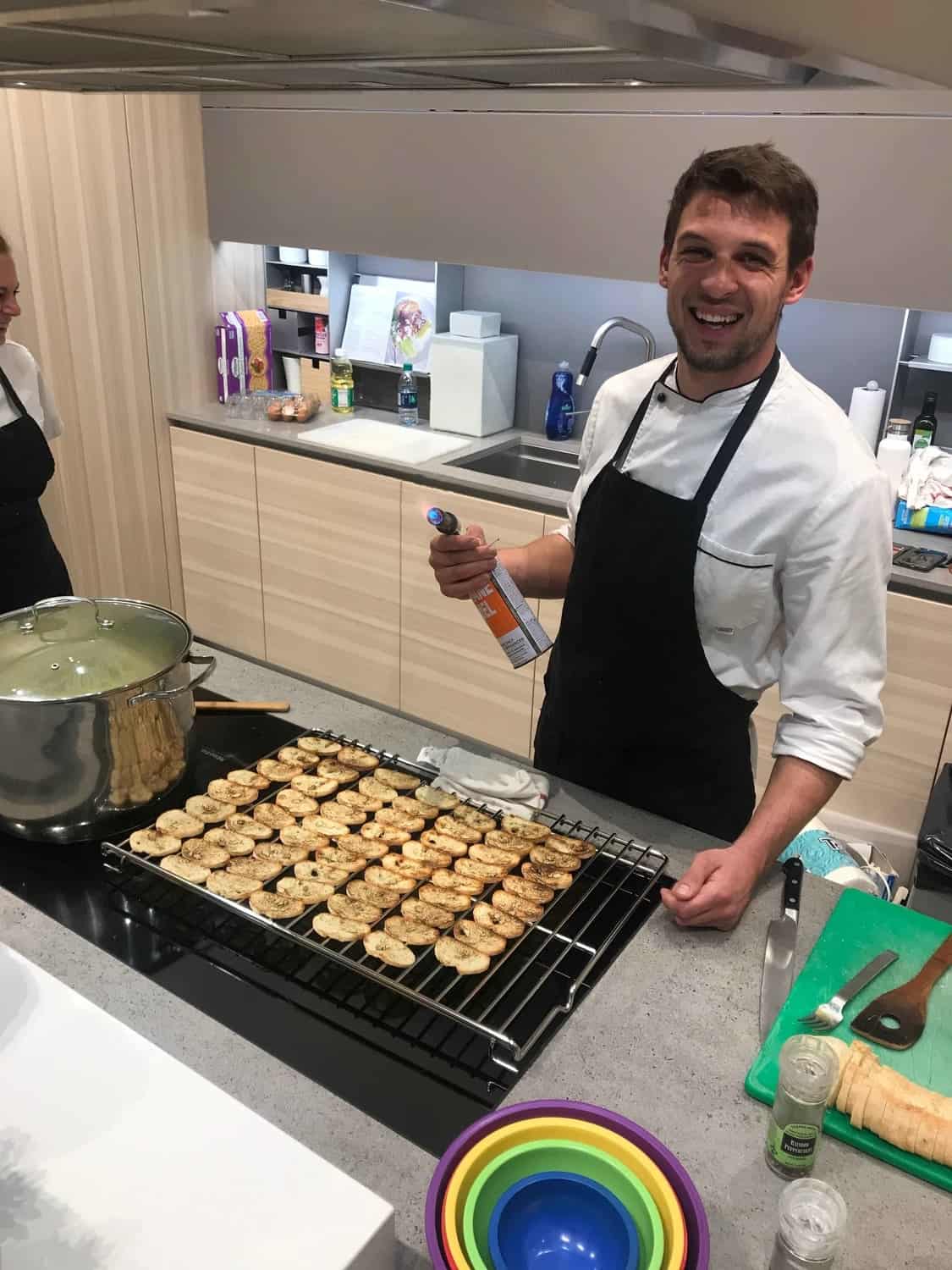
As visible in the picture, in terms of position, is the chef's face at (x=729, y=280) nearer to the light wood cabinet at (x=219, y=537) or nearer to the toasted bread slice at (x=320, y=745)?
the toasted bread slice at (x=320, y=745)

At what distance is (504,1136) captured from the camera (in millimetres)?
807

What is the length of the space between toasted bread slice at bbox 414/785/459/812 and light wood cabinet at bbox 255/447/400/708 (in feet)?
5.80

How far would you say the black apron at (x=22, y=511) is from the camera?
240 cm

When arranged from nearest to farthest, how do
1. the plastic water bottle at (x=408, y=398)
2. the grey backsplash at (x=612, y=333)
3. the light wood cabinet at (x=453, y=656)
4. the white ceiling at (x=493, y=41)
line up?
the white ceiling at (x=493, y=41) → the grey backsplash at (x=612, y=333) → the light wood cabinet at (x=453, y=656) → the plastic water bottle at (x=408, y=398)

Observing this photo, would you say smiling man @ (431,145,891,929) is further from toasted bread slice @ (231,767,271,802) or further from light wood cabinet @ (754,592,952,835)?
light wood cabinet @ (754,592,952,835)

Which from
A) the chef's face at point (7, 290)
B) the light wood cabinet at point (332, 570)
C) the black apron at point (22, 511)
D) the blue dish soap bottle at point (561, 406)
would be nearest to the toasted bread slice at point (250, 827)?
the black apron at point (22, 511)

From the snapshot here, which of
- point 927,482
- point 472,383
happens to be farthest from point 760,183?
point 472,383

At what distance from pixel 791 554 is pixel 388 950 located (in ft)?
2.39

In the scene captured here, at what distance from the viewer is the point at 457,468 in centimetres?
291

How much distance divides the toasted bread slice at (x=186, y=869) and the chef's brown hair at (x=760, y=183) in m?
1.05

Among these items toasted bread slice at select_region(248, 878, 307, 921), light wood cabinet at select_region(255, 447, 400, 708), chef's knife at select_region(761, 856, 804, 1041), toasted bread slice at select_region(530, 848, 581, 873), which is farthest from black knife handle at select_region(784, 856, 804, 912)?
light wood cabinet at select_region(255, 447, 400, 708)

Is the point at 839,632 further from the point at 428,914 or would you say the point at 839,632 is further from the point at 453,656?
the point at 453,656

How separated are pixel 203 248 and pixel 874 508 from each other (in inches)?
112

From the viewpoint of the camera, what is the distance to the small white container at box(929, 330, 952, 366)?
2.47m
